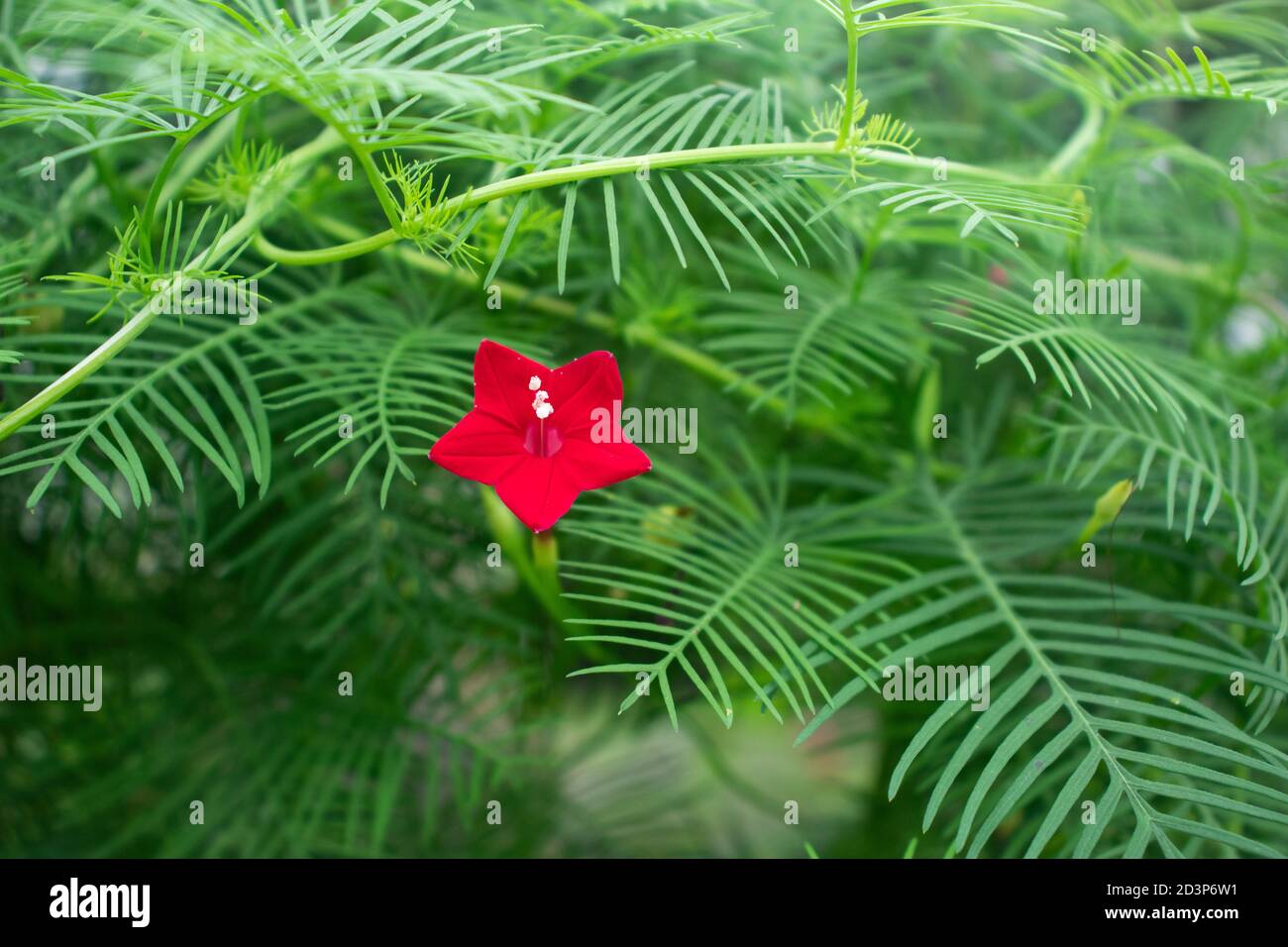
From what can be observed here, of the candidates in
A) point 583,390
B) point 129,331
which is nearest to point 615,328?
point 583,390

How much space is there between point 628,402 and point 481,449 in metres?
0.26

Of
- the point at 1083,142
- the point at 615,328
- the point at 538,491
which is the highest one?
the point at 1083,142

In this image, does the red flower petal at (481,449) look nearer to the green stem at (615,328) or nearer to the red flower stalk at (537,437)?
the red flower stalk at (537,437)

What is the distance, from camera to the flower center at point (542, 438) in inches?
19.4

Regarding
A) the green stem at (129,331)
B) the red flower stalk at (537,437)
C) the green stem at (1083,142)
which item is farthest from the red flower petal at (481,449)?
the green stem at (1083,142)

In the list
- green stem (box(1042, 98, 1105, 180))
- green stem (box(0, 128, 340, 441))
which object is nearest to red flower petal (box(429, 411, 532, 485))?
green stem (box(0, 128, 340, 441))

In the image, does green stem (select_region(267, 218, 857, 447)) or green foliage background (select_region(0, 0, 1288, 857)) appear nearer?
green foliage background (select_region(0, 0, 1288, 857))

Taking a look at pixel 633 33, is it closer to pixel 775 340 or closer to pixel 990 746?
pixel 775 340

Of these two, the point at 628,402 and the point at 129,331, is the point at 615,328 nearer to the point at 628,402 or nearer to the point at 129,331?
the point at 628,402

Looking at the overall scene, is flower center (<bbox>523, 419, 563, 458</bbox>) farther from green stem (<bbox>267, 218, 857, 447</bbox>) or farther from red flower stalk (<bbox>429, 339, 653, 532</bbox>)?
green stem (<bbox>267, 218, 857, 447</bbox>)

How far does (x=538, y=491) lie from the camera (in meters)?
0.47

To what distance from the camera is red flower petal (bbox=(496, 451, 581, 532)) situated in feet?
1.52

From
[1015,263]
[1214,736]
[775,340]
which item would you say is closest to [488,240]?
[775,340]

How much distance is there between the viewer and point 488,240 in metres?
0.58
